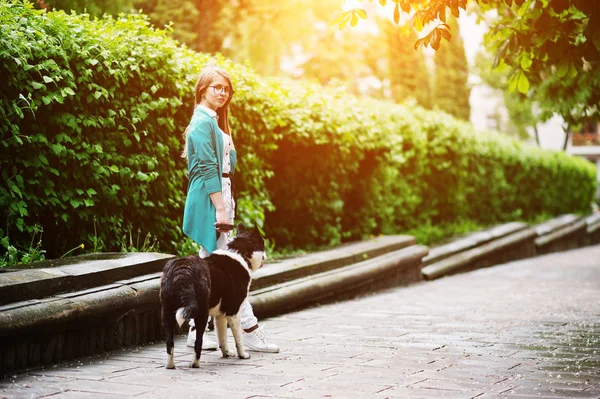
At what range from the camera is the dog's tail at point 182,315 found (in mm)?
5270

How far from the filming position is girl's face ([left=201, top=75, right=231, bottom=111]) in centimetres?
624

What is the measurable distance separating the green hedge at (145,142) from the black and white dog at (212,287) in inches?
66.5

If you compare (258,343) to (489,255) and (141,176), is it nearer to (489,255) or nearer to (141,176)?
(141,176)

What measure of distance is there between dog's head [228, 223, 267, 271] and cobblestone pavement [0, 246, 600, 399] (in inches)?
27.3

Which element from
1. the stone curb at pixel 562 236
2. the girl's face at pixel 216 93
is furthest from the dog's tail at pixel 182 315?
the stone curb at pixel 562 236

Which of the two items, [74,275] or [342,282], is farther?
[342,282]

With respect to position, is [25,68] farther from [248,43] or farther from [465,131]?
[248,43]

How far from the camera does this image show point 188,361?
5.98 meters

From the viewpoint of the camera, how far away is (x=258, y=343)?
6363mm

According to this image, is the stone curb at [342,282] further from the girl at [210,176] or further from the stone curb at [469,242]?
the girl at [210,176]

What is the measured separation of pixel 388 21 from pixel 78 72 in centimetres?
1873

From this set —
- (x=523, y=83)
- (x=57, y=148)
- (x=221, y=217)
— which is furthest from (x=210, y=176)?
(x=523, y=83)

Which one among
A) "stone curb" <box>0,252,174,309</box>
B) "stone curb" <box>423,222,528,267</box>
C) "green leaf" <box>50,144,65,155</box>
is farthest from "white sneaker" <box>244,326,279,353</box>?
"stone curb" <box>423,222,528,267</box>

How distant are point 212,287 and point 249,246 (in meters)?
0.53
